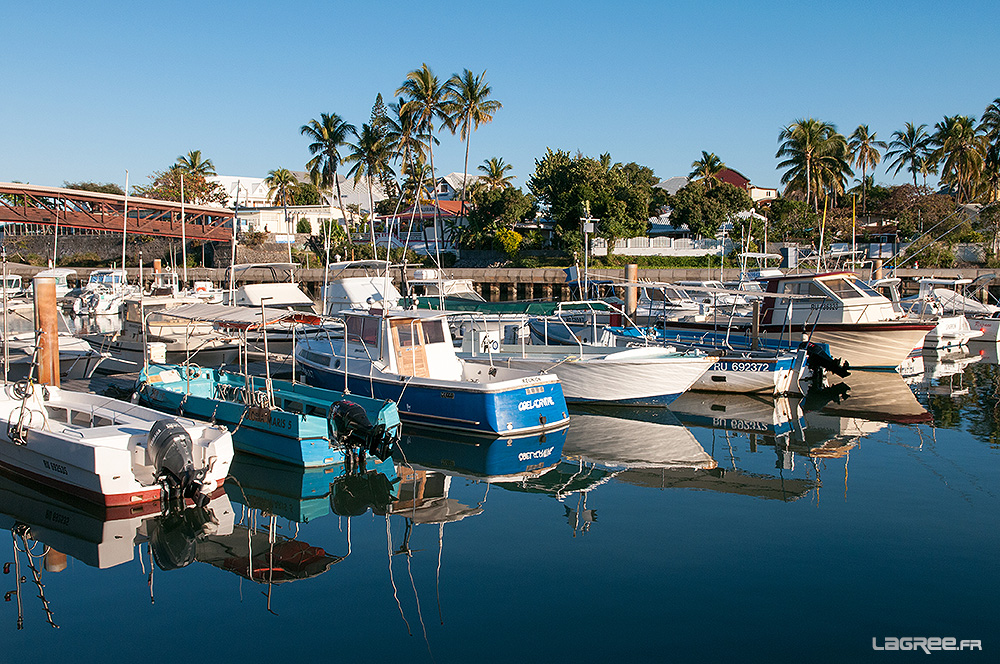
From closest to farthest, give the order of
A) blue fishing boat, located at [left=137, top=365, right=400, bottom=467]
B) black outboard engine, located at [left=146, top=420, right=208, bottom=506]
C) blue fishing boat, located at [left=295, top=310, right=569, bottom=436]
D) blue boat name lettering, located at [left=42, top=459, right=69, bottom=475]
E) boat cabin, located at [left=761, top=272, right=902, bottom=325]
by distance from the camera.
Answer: black outboard engine, located at [left=146, top=420, right=208, bottom=506] → blue boat name lettering, located at [left=42, top=459, right=69, bottom=475] → blue fishing boat, located at [left=137, top=365, right=400, bottom=467] → blue fishing boat, located at [left=295, top=310, right=569, bottom=436] → boat cabin, located at [left=761, top=272, right=902, bottom=325]

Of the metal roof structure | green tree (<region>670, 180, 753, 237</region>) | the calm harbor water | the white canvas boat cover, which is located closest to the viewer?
the calm harbor water

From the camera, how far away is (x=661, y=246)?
172 feet

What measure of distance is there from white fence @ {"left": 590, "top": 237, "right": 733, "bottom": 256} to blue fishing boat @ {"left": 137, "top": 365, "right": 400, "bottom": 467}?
124 feet

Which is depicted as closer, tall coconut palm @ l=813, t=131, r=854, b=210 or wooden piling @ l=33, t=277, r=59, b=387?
wooden piling @ l=33, t=277, r=59, b=387

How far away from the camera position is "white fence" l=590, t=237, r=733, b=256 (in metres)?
50.8

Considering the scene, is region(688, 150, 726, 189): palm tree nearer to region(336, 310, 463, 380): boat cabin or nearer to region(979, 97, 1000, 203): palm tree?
region(979, 97, 1000, 203): palm tree

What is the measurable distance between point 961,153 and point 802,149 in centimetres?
1048

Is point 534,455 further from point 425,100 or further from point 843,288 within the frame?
point 425,100

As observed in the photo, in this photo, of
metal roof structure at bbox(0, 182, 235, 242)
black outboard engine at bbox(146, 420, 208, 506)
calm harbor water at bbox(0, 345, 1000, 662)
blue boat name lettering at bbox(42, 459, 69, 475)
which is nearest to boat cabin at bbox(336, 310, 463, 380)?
calm harbor water at bbox(0, 345, 1000, 662)

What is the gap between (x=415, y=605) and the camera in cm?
816

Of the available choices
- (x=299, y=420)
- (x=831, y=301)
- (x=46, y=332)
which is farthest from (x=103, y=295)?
(x=831, y=301)

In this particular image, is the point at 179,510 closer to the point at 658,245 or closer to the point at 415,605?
the point at 415,605

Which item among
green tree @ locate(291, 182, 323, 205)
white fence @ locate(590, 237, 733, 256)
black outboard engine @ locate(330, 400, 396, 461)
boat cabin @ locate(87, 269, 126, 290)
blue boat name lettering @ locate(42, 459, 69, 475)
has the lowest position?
blue boat name lettering @ locate(42, 459, 69, 475)

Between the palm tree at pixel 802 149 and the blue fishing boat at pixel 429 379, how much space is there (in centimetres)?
4439
